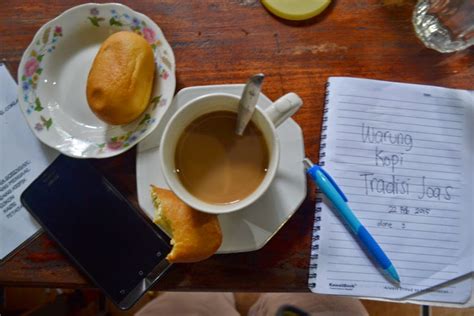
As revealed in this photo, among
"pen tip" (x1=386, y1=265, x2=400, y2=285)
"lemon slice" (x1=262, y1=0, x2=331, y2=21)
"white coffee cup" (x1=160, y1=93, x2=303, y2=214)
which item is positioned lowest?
"pen tip" (x1=386, y1=265, x2=400, y2=285)

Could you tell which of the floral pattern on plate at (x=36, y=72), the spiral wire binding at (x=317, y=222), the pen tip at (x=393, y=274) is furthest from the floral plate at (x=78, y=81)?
the pen tip at (x=393, y=274)

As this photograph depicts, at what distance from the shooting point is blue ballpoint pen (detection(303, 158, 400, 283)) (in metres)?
0.57

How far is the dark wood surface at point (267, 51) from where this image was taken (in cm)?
60

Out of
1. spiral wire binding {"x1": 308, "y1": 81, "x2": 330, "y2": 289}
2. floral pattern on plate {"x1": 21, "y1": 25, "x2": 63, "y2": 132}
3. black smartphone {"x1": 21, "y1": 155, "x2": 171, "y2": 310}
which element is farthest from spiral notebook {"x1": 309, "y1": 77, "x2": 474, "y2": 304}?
floral pattern on plate {"x1": 21, "y1": 25, "x2": 63, "y2": 132}

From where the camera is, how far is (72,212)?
588 mm

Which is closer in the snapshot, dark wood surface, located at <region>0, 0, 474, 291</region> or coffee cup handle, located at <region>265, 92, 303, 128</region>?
coffee cup handle, located at <region>265, 92, 303, 128</region>

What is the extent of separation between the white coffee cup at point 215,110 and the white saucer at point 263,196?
0.05 meters

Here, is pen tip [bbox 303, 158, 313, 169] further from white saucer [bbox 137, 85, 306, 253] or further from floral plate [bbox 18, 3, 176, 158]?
floral plate [bbox 18, 3, 176, 158]

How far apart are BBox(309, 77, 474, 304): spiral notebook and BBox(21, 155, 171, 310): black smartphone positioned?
0.23 metres

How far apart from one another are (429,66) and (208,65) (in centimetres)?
32

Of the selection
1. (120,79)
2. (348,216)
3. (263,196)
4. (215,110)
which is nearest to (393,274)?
(348,216)

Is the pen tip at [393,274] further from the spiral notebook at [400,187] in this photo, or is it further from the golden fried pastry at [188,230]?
the golden fried pastry at [188,230]

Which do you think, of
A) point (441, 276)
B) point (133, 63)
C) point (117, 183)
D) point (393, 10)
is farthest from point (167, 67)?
point (441, 276)

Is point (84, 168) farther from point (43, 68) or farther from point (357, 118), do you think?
point (357, 118)
